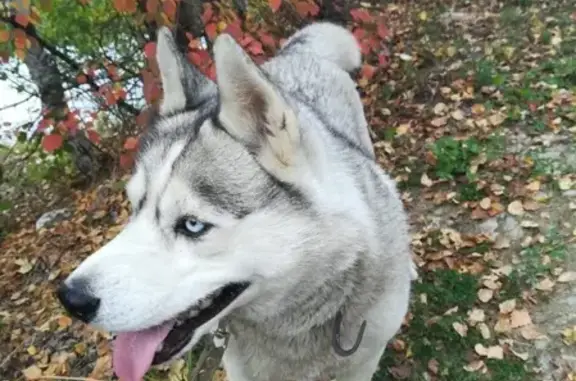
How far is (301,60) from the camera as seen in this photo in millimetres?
4012

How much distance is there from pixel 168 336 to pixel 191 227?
1.28 ft

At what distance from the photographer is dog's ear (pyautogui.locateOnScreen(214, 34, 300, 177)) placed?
2.10m

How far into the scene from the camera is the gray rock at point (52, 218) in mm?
5598

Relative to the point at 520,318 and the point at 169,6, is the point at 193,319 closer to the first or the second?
the point at 169,6

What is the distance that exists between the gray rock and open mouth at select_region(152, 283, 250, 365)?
3604 millimetres

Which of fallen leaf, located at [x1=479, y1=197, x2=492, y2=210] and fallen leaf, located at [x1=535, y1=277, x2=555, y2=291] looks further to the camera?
fallen leaf, located at [x1=479, y1=197, x2=492, y2=210]

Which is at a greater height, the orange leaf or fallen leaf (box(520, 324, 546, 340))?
the orange leaf

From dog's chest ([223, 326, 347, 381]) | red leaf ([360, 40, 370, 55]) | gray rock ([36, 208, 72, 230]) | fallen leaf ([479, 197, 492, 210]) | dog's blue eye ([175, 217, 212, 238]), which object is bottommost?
fallen leaf ([479, 197, 492, 210])

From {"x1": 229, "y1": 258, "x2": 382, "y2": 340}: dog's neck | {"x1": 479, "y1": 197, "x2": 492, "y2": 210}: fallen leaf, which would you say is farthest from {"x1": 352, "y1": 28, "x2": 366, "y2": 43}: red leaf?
{"x1": 229, "y1": 258, "x2": 382, "y2": 340}: dog's neck

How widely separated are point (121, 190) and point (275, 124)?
3.55 meters

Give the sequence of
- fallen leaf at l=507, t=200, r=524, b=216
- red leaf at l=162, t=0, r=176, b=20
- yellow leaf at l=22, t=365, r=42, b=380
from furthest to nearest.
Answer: fallen leaf at l=507, t=200, r=524, b=216, yellow leaf at l=22, t=365, r=42, b=380, red leaf at l=162, t=0, r=176, b=20

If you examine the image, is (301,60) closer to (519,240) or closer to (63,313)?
(519,240)

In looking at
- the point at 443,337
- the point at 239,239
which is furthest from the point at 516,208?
the point at 239,239

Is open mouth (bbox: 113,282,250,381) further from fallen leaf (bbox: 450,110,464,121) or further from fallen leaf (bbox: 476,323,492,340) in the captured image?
fallen leaf (bbox: 450,110,464,121)
